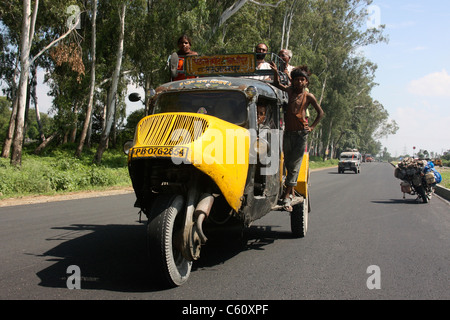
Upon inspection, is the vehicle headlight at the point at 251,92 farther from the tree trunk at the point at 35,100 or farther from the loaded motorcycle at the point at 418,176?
the tree trunk at the point at 35,100

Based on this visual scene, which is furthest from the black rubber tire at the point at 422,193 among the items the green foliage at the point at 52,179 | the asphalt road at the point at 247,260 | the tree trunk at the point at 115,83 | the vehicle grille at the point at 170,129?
the tree trunk at the point at 115,83

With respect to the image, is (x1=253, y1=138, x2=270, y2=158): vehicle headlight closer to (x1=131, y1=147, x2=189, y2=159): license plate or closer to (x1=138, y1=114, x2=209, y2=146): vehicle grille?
(x1=138, y1=114, x2=209, y2=146): vehicle grille

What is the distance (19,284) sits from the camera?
4570mm

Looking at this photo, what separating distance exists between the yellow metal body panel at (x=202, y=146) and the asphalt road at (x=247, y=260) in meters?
1.05

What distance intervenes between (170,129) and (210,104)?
4.21ft

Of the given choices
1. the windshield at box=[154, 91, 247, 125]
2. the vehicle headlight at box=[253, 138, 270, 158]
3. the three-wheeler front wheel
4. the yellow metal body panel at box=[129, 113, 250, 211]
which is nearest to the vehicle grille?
the yellow metal body panel at box=[129, 113, 250, 211]

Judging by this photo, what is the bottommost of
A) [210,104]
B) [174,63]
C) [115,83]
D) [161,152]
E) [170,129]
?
[161,152]

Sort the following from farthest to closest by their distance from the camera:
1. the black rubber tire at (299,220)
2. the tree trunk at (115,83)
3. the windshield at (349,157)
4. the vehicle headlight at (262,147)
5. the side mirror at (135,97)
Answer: the windshield at (349,157) → the tree trunk at (115,83) → the black rubber tire at (299,220) → the side mirror at (135,97) → the vehicle headlight at (262,147)

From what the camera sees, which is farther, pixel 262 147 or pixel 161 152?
pixel 262 147

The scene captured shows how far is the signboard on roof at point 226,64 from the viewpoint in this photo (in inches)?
272

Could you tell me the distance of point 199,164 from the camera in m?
4.44

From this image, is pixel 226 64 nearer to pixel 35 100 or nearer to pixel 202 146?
pixel 202 146

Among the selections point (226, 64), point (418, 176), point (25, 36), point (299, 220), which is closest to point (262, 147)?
point (226, 64)

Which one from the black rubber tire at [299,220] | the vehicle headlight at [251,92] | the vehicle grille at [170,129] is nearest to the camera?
the vehicle grille at [170,129]
